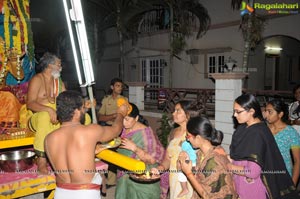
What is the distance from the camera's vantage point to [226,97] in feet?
21.1

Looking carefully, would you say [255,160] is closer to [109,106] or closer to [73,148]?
[73,148]

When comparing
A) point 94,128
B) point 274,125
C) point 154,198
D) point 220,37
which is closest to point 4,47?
point 94,128

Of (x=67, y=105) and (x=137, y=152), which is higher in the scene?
(x=67, y=105)

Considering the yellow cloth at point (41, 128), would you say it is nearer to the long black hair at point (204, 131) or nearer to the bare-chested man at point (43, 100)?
the bare-chested man at point (43, 100)

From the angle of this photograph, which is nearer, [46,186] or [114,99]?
[46,186]

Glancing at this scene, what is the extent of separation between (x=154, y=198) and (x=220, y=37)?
8972mm

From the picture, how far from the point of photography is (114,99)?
19.7ft

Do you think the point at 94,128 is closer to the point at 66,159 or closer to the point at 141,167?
the point at 66,159

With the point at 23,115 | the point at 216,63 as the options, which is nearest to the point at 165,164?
the point at 23,115

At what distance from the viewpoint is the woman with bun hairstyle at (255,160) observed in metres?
2.56

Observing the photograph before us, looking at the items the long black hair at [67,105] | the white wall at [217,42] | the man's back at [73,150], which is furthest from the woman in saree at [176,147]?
the white wall at [217,42]

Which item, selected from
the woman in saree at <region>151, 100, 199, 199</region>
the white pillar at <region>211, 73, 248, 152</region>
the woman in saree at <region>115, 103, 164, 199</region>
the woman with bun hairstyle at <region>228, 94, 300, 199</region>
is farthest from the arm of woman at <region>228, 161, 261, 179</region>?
the white pillar at <region>211, 73, 248, 152</region>

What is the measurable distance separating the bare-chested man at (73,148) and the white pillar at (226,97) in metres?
4.51

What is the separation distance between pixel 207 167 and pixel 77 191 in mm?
1190
